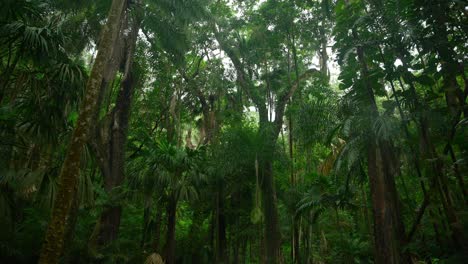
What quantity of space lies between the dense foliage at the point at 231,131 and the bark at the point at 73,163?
0.03 metres

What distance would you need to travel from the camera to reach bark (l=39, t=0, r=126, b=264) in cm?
509

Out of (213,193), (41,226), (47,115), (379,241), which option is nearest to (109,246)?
(41,226)

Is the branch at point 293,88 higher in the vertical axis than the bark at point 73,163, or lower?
higher

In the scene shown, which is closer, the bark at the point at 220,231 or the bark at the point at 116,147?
the bark at the point at 116,147

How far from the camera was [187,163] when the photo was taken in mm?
11133

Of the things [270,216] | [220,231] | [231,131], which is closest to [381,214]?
[270,216]

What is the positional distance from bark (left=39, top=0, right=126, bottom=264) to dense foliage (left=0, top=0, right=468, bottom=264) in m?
0.03

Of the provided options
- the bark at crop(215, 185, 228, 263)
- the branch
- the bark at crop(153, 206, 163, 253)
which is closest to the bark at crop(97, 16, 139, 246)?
the bark at crop(153, 206, 163, 253)

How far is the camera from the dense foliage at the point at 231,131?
21.7ft

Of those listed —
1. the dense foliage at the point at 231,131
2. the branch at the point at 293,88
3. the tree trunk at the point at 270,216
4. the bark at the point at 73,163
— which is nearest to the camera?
the bark at the point at 73,163

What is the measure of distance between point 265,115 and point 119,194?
692cm

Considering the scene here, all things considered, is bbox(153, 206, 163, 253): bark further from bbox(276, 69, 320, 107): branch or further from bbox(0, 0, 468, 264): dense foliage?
bbox(276, 69, 320, 107): branch

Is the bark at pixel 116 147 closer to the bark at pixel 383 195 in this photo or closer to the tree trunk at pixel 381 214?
the bark at pixel 383 195

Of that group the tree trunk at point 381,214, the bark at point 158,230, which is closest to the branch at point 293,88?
the tree trunk at point 381,214
